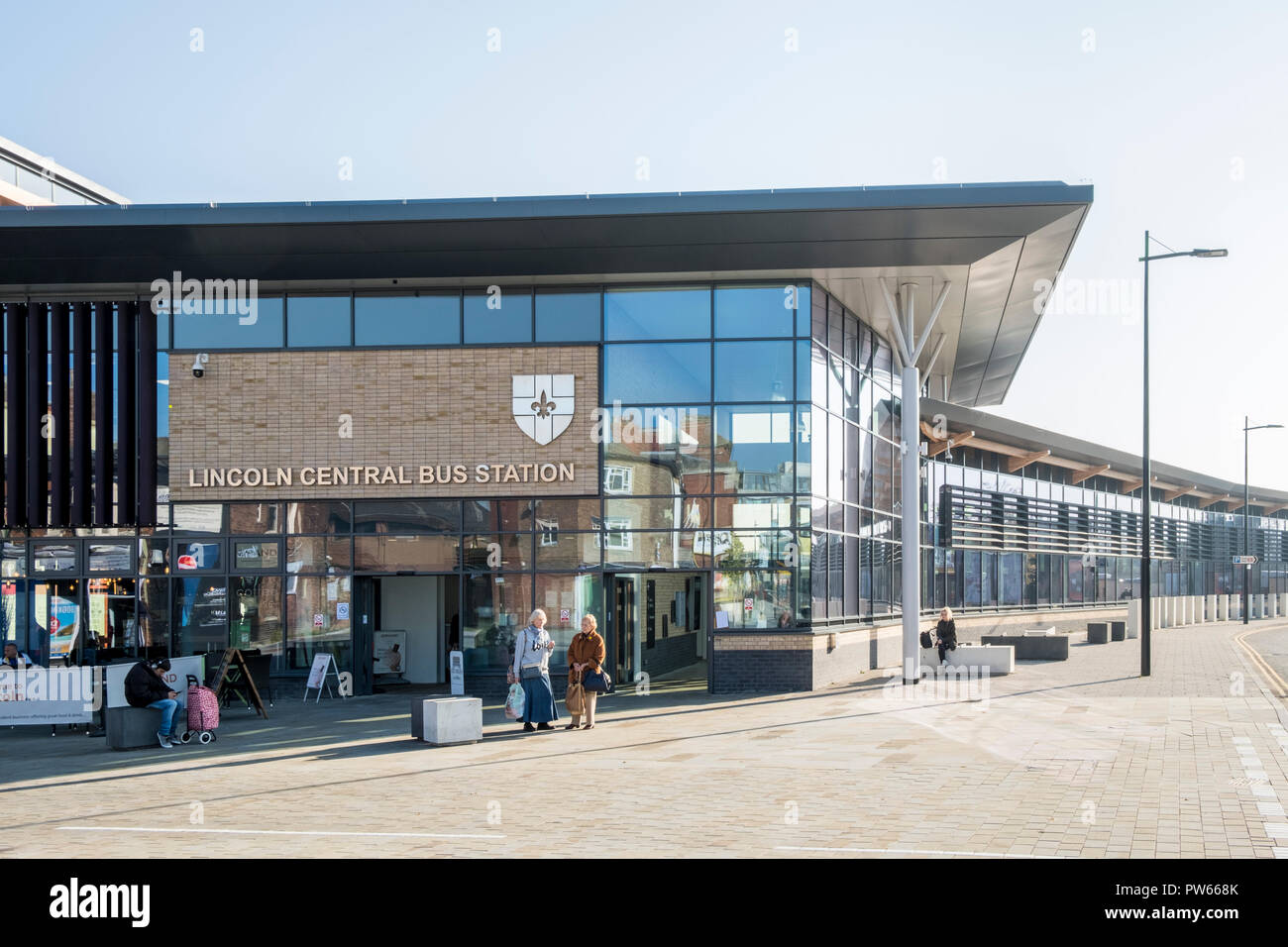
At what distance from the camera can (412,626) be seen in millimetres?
24484

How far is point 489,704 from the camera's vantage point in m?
21.2

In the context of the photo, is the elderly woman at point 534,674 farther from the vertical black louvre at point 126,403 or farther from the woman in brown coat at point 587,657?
the vertical black louvre at point 126,403

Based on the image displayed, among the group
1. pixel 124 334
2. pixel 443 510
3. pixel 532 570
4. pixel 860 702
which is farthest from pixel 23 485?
pixel 860 702

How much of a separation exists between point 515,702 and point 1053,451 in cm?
2951

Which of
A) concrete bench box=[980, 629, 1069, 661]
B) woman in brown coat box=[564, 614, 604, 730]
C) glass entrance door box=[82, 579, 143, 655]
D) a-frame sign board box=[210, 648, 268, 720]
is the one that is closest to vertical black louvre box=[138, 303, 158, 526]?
glass entrance door box=[82, 579, 143, 655]

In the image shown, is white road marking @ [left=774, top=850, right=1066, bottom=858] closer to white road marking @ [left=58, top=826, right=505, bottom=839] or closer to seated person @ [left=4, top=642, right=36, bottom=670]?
white road marking @ [left=58, top=826, right=505, bottom=839]

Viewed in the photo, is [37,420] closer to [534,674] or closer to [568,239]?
[568,239]

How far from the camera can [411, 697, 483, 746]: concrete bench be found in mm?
15484

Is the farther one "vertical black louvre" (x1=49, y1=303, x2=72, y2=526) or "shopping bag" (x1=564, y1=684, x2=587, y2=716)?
"vertical black louvre" (x1=49, y1=303, x2=72, y2=526)

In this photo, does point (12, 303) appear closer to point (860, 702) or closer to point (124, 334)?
point (124, 334)

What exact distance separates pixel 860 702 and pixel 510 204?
964 cm

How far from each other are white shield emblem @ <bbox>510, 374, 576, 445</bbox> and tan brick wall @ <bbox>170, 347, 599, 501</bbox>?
0.14 metres

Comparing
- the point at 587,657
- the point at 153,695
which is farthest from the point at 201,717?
the point at 587,657
